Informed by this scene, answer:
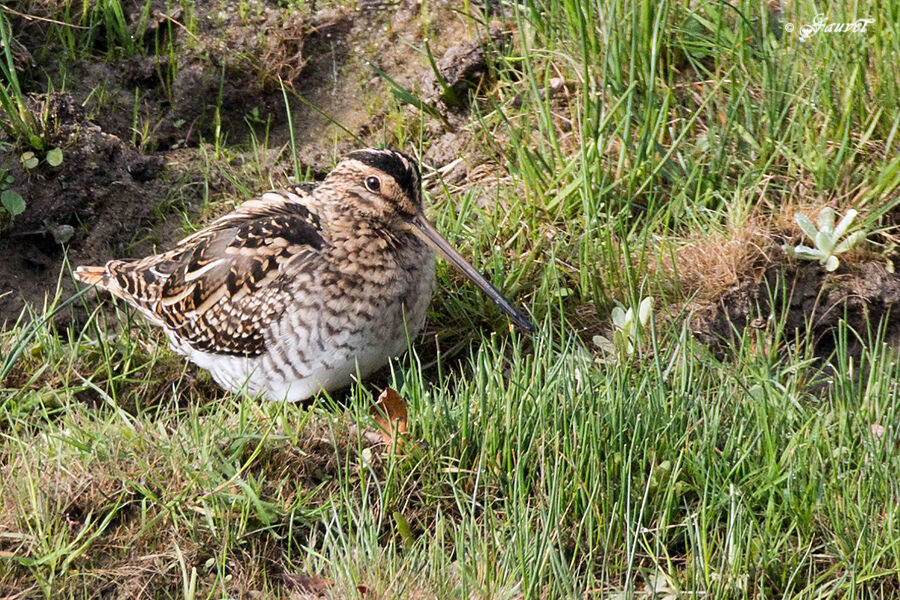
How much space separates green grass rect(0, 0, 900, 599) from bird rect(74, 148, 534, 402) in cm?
14

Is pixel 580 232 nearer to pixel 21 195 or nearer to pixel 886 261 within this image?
pixel 886 261

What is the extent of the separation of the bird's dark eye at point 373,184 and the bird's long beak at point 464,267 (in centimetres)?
17

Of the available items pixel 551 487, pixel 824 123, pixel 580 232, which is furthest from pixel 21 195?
pixel 824 123

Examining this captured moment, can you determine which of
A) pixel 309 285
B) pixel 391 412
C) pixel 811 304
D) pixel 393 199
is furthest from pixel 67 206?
pixel 811 304

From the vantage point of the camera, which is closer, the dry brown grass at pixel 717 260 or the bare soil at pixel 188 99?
the dry brown grass at pixel 717 260

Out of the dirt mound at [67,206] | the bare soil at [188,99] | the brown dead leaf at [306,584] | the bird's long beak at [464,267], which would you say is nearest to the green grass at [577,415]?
the brown dead leaf at [306,584]

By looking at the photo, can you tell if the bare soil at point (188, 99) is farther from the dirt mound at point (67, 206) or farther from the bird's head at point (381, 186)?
the bird's head at point (381, 186)

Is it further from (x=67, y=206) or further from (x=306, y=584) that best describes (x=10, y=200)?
(x=306, y=584)

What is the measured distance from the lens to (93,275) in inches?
165

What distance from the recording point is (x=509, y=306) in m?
3.91

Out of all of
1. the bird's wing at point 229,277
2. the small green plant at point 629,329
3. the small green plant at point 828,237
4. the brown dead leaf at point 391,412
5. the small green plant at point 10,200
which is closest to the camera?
the brown dead leaf at point 391,412

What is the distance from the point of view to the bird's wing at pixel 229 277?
386 cm

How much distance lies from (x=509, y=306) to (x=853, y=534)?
1.37 meters

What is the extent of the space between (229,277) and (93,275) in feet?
2.03
